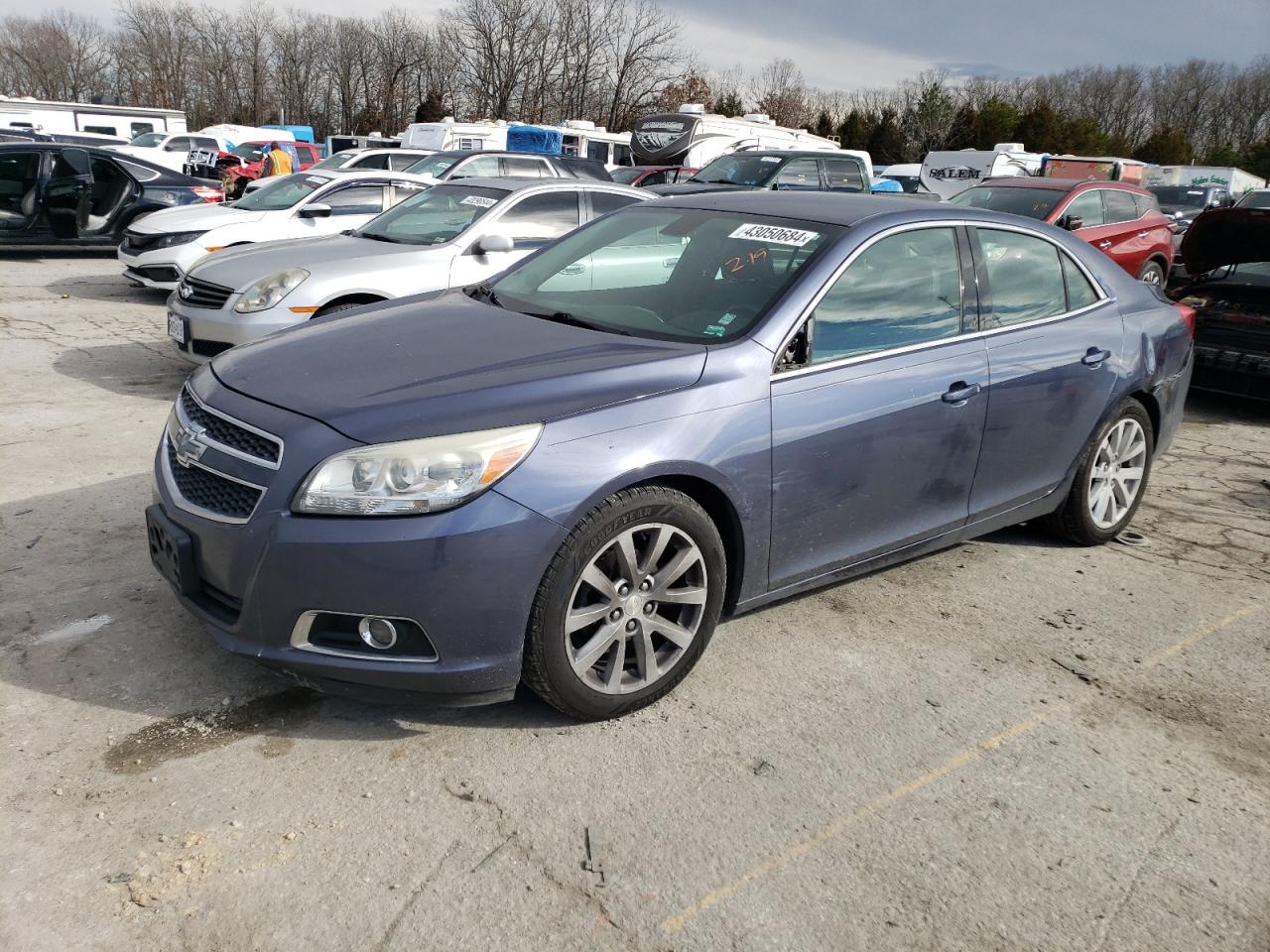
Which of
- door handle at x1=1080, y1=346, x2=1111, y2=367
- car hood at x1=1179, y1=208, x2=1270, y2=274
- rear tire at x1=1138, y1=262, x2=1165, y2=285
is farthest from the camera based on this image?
rear tire at x1=1138, y1=262, x2=1165, y2=285

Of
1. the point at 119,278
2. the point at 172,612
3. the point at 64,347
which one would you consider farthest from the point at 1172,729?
the point at 119,278

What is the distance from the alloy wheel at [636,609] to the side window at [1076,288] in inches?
93.8

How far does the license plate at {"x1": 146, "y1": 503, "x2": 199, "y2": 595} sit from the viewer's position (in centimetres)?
301

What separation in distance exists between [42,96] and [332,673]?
8644 centimetres

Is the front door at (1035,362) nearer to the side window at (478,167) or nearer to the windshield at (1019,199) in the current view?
the windshield at (1019,199)

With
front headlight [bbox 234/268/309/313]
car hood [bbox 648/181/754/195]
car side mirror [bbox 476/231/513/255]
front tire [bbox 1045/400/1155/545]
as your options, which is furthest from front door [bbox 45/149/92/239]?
front tire [bbox 1045/400/1155/545]

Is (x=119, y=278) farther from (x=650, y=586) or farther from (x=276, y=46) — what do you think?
(x=276, y=46)

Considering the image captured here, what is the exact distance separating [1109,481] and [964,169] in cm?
2198

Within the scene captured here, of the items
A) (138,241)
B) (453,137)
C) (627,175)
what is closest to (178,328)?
(138,241)

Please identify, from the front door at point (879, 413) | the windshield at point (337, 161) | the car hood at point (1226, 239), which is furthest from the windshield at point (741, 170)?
the front door at point (879, 413)

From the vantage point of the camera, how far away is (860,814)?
2.79m

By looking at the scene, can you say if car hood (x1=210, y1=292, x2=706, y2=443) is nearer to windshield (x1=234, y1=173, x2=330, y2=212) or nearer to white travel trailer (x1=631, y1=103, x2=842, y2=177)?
windshield (x1=234, y1=173, x2=330, y2=212)

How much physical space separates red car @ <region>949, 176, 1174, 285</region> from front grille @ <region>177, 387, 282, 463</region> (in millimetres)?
Result: 9644

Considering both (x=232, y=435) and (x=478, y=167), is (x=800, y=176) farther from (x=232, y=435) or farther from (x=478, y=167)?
(x=232, y=435)
